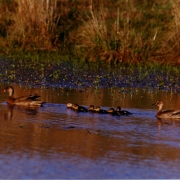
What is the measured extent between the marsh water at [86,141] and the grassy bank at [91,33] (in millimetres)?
5864

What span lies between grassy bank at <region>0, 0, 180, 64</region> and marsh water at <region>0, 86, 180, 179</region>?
5864 millimetres

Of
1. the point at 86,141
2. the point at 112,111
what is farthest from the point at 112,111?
the point at 86,141

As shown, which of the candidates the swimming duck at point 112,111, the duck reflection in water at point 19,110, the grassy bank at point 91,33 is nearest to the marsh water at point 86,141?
the duck reflection in water at point 19,110

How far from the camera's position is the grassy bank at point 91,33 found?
878 inches

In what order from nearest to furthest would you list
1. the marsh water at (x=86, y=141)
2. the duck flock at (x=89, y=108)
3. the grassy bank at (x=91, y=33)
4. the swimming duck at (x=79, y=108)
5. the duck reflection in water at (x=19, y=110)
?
the marsh water at (x=86, y=141)
the duck reflection in water at (x=19, y=110)
the duck flock at (x=89, y=108)
the swimming duck at (x=79, y=108)
the grassy bank at (x=91, y=33)

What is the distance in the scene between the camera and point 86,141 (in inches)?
462

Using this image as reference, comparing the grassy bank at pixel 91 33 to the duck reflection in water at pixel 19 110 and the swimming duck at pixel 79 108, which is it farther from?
the swimming duck at pixel 79 108

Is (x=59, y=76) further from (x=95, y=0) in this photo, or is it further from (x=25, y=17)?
(x=95, y=0)

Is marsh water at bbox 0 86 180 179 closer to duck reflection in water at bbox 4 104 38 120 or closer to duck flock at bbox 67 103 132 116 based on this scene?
duck reflection in water at bbox 4 104 38 120

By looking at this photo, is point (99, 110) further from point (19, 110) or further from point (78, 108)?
point (19, 110)

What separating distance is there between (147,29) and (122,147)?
14.7 meters

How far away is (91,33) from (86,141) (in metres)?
11.1

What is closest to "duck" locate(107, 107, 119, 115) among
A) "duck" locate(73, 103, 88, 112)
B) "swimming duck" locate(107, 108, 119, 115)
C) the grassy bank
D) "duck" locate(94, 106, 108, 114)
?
"swimming duck" locate(107, 108, 119, 115)

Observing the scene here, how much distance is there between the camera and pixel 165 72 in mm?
21094
